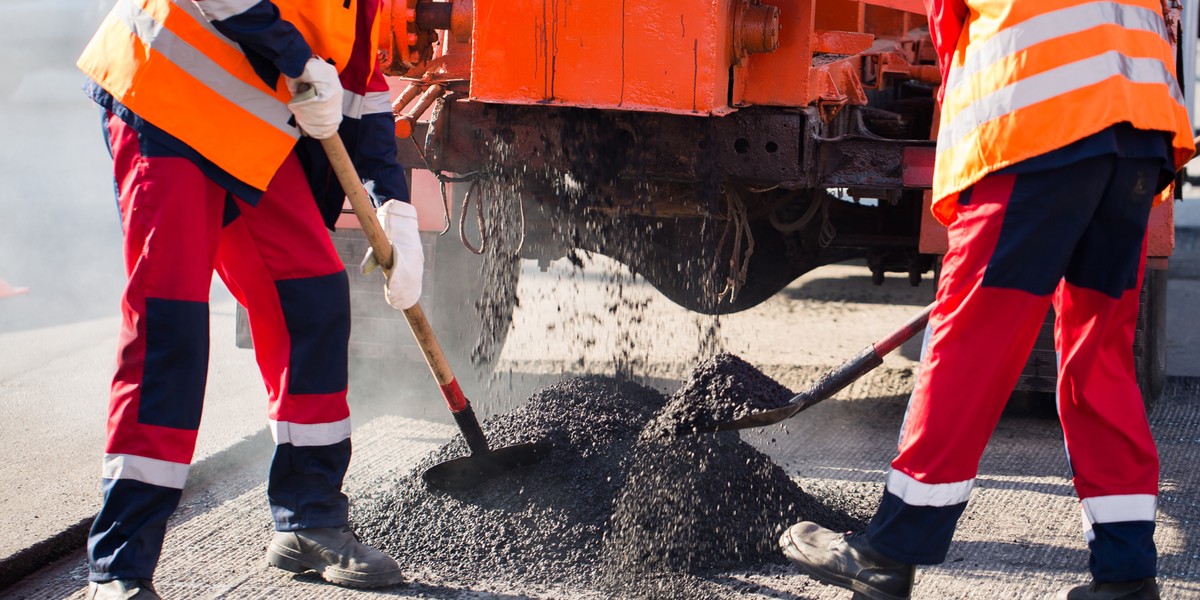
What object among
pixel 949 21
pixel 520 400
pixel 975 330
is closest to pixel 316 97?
pixel 949 21

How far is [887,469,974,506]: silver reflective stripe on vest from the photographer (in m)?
2.36

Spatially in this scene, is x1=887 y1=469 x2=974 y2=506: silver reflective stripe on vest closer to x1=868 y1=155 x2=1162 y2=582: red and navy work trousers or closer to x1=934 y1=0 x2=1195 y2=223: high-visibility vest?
x1=868 y1=155 x2=1162 y2=582: red and navy work trousers

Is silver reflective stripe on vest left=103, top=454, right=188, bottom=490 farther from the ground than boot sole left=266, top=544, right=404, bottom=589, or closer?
farther from the ground

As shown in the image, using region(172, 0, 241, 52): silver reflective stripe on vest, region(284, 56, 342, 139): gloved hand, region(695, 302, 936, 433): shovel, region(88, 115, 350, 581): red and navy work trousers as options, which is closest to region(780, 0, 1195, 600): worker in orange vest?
region(695, 302, 936, 433): shovel

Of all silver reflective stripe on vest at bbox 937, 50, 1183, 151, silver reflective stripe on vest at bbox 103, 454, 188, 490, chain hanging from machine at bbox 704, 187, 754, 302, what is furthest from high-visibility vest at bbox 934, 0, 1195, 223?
silver reflective stripe on vest at bbox 103, 454, 188, 490

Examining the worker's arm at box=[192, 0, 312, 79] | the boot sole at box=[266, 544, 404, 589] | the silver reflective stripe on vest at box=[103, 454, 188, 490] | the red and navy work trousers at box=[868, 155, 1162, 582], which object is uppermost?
the worker's arm at box=[192, 0, 312, 79]

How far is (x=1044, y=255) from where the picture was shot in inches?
90.0

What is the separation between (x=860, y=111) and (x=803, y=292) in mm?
3253

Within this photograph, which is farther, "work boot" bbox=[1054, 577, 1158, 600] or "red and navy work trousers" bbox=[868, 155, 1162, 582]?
"work boot" bbox=[1054, 577, 1158, 600]

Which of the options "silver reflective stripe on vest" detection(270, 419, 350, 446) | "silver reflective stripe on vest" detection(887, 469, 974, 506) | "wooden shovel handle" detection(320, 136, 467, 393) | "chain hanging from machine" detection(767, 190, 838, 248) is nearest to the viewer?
"silver reflective stripe on vest" detection(887, 469, 974, 506)

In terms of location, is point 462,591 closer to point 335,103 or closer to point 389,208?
point 389,208

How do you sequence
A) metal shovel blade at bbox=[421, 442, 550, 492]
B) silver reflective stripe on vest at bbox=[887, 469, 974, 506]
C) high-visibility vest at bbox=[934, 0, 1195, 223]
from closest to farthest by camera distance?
high-visibility vest at bbox=[934, 0, 1195, 223] → silver reflective stripe on vest at bbox=[887, 469, 974, 506] → metal shovel blade at bbox=[421, 442, 550, 492]

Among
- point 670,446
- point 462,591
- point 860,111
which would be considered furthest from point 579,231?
point 462,591

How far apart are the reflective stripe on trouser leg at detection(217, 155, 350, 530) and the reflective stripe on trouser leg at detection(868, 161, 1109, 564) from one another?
1323 millimetres
